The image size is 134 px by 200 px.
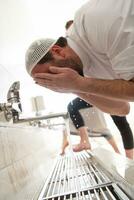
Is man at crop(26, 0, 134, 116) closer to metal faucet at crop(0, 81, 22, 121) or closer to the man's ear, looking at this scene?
the man's ear

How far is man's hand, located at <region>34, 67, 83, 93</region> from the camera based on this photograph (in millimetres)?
944

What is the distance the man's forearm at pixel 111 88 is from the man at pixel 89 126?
1246 millimetres

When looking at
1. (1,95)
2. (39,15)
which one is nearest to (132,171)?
(1,95)

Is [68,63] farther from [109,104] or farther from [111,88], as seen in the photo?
[109,104]

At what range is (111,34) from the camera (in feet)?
2.79

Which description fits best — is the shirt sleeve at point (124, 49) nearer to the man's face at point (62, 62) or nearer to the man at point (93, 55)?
the man at point (93, 55)

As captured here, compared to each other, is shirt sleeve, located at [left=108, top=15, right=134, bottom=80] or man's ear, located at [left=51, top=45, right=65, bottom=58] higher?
man's ear, located at [left=51, top=45, right=65, bottom=58]

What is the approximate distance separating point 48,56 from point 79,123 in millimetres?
1515

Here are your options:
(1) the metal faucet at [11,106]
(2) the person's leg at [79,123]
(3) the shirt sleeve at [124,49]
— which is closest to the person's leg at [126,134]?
(2) the person's leg at [79,123]

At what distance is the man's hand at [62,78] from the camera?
944 mm

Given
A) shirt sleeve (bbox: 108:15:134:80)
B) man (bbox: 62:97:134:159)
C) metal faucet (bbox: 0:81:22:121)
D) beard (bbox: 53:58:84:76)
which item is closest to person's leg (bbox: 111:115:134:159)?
man (bbox: 62:97:134:159)

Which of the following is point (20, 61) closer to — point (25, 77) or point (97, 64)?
point (25, 77)

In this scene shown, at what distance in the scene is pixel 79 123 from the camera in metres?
2.45

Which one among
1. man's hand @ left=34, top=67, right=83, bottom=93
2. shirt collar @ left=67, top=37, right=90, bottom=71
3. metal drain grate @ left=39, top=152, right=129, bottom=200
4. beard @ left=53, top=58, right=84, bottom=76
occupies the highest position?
shirt collar @ left=67, top=37, right=90, bottom=71
